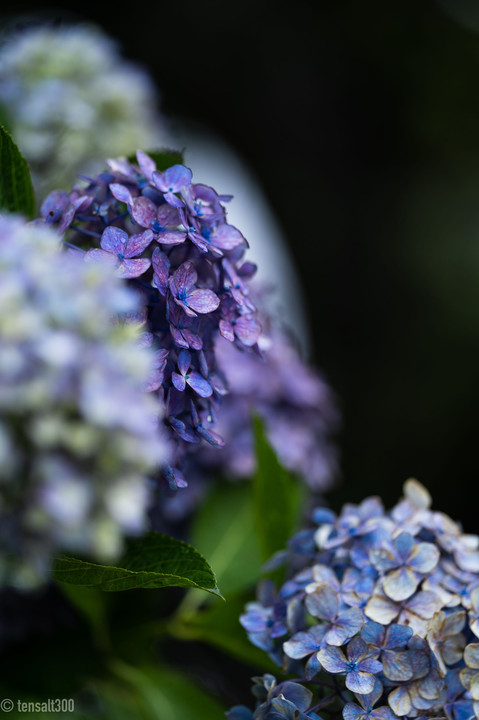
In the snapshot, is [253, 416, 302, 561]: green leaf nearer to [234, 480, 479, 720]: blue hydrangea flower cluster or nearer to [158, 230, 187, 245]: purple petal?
[234, 480, 479, 720]: blue hydrangea flower cluster

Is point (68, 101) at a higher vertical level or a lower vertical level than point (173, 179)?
lower

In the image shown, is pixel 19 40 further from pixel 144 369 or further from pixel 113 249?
pixel 144 369

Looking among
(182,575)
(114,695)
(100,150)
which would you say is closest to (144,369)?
(182,575)

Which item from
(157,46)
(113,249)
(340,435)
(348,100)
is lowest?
(340,435)

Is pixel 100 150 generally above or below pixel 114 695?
above

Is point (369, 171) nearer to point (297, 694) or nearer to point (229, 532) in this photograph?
point (229, 532)

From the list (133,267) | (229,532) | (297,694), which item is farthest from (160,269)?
(229,532)

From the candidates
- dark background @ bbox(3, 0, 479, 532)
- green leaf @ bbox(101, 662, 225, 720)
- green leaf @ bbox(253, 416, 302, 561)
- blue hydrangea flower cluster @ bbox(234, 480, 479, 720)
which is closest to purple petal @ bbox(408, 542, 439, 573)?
blue hydrangea flower cluster @ bbox(234, 480, 479, 720)

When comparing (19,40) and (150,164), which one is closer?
(150,164)
